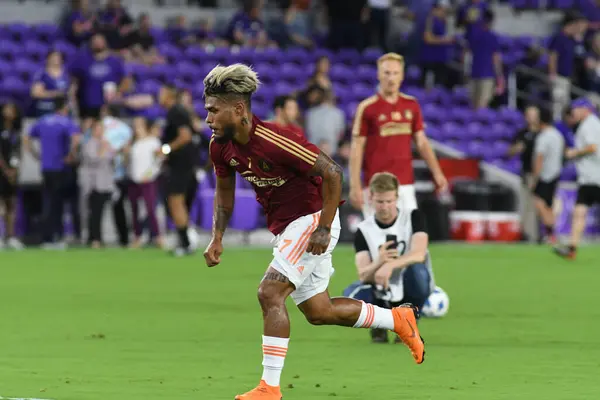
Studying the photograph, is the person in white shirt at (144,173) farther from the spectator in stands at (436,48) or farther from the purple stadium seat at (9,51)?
the spectator in stands at (436,48)

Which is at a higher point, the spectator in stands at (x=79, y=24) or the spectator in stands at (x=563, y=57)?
the spectator in stands at (x=79, y=24)

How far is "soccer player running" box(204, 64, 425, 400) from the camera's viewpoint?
740 centimetres

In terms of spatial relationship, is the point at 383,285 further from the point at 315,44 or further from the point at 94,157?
the point at 315,44

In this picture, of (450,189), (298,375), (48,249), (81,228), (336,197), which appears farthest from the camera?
(450,189)

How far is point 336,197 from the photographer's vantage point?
24.4 feet

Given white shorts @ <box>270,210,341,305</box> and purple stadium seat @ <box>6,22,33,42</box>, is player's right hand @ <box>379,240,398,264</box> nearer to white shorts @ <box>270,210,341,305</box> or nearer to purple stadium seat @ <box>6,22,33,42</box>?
white shorts @ <box>270,210,341,305</box>

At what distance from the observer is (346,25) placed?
94.9 ft

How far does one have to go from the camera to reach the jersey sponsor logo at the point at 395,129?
1289cm

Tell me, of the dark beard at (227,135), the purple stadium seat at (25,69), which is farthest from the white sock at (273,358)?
the purple stadium seat at (25,69)

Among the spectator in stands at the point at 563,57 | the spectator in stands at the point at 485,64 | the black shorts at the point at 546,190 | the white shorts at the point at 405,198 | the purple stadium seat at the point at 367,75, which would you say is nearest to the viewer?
the white shorts at the point at 405,198

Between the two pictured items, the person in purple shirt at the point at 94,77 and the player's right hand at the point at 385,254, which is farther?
the person in purple shirt at the point at 94,77

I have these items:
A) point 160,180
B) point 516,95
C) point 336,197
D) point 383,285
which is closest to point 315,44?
point 516,95

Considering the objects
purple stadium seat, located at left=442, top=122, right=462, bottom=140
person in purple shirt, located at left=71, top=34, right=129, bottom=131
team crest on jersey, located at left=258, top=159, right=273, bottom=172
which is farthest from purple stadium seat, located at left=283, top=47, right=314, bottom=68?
team crest on jersey, located at left=258, top=159, right=273, bottom=172

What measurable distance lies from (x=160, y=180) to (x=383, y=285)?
1389 cm
